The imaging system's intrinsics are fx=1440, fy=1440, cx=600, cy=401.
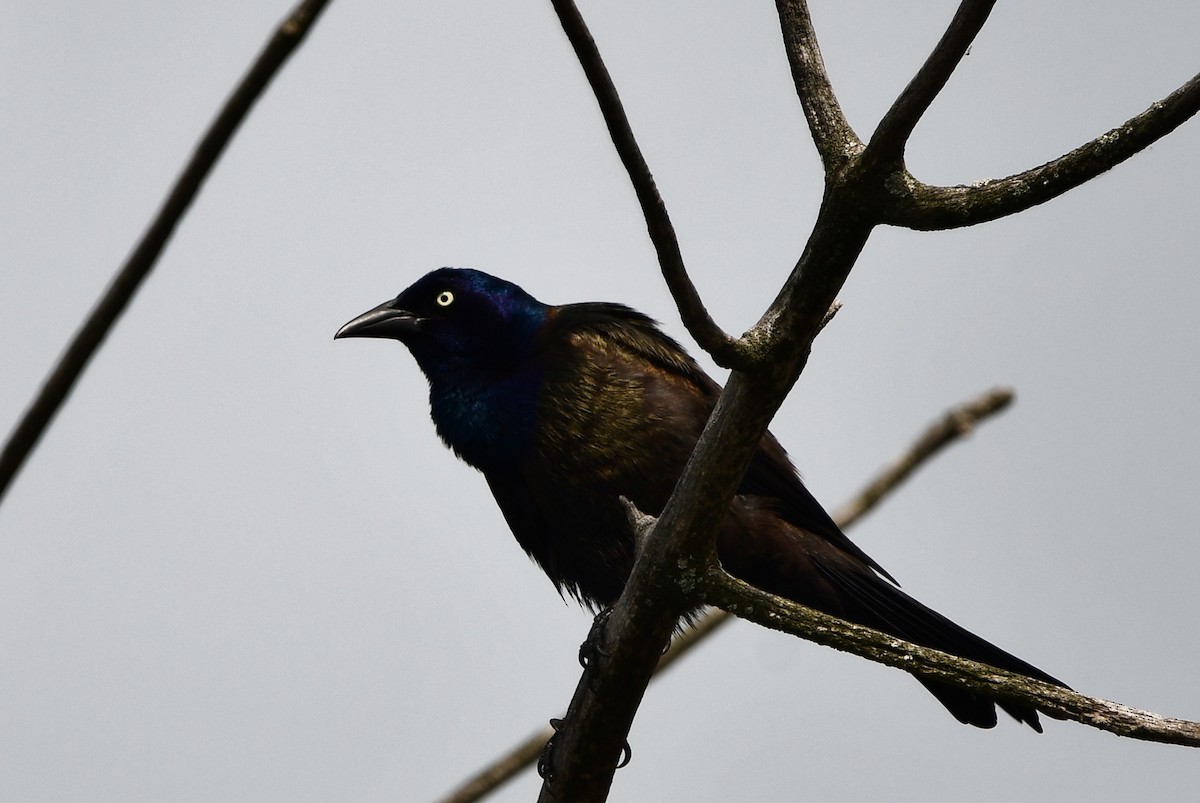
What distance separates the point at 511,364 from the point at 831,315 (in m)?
2.41

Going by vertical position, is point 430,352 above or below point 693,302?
above

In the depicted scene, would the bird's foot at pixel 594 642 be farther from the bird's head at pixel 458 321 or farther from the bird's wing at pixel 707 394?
the bird's head at pixel 458 321

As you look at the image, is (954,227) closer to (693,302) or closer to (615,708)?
(693,302)

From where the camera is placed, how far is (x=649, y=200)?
2.55 meters

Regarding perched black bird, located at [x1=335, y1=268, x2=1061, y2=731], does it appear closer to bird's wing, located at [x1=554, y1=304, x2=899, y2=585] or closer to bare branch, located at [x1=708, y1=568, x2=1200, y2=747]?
bird's wing, located at [x1=554, y1=304, x2=899, y2=585]

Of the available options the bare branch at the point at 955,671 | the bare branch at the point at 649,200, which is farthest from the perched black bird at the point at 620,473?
the bare branch at the point at 649,200

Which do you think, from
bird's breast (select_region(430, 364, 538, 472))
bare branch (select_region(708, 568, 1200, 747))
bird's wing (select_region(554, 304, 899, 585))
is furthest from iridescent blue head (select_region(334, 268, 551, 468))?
bare branch (select_region(708, 568, 1200, 747))

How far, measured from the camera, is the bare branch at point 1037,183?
233cm

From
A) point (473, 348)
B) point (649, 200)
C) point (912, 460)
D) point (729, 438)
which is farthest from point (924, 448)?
point (473, 348)

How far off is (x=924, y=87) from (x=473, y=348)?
307 cm

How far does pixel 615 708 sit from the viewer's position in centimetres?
346

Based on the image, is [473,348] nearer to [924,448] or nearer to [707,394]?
[707,394]

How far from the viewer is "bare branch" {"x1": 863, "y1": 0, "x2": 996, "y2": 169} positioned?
2.48 metres

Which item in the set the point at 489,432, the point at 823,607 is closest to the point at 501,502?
the point at 489,432
